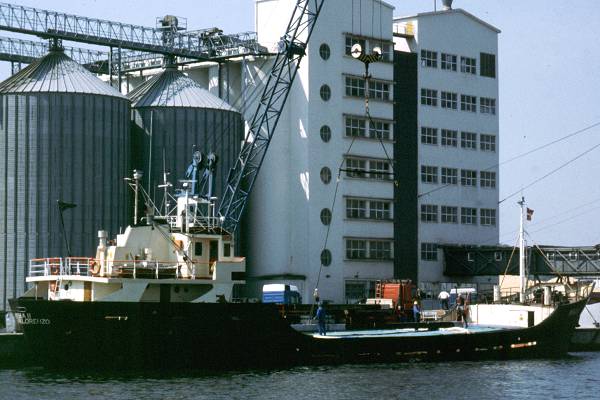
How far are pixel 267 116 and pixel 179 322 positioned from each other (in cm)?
3773

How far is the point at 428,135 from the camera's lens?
108938 millimetres

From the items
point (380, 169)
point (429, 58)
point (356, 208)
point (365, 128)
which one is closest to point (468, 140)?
point (429, 58)

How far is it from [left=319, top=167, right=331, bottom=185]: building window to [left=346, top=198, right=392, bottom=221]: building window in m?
3.20

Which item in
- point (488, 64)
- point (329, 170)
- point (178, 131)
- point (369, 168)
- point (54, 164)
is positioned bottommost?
point (54, 164)

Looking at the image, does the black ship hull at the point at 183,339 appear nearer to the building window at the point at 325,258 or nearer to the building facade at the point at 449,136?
the building window at the point at 325,258

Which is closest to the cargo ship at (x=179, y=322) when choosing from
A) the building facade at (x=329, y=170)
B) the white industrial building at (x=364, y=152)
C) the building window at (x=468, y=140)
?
the white industrial building at (x=364, y=152)

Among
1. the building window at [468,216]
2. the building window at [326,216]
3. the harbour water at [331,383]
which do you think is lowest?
the harbour water at [331,383]

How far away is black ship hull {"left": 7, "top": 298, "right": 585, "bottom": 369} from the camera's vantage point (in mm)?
60500

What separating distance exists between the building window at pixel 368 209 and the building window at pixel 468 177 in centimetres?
950

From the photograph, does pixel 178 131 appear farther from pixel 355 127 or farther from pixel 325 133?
pixel 355 127

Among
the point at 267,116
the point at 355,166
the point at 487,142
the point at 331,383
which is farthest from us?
the point at 487,142

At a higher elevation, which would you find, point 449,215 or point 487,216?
point 487,216

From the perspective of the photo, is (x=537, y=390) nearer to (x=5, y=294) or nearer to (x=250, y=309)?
(x=250, y=309)

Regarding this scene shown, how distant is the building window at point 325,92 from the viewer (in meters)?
99.6
